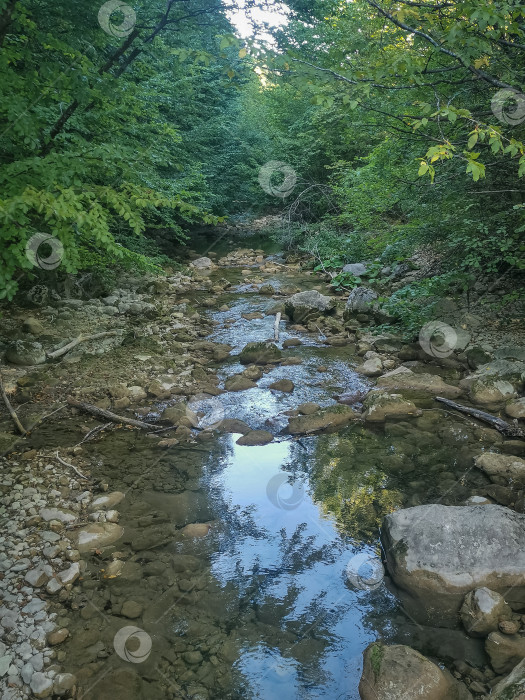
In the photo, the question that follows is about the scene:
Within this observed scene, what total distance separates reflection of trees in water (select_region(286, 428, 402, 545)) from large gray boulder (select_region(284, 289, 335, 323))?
4.79m

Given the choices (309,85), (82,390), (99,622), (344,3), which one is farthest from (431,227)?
(344,3)

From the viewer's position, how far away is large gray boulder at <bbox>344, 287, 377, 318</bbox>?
399 inches

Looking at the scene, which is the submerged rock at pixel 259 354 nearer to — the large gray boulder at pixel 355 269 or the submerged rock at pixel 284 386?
the submerged rock at pixel 284 386

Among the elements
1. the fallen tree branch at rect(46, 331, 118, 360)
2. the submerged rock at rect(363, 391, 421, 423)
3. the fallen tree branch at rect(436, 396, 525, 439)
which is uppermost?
the fallen tree branch at rect(436, 396, 525, 439)

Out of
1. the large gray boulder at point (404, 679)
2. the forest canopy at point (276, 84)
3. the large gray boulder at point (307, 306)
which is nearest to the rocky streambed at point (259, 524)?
the large gray boulder at point (404, 679)

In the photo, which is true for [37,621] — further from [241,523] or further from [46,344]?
[46,344]

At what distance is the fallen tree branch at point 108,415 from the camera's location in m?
5.79

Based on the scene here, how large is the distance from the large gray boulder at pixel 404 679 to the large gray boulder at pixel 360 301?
7.80 m

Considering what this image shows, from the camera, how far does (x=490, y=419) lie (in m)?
5.71

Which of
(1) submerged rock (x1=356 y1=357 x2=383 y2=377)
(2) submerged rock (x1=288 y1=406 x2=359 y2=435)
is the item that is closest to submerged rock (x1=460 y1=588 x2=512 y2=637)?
(2) submerged rock (x1=288 y1=406 x2=359 y2=435)

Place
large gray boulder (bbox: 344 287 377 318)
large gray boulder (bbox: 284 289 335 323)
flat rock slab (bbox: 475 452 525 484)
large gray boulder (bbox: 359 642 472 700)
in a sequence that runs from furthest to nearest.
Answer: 1. large gray boulder (bbox: 284 289 335 323)
2. large gray boulder (bbox: 344 287 377 318)
3. flat rock slab (bbox: 475 452 525 484)
4. large gray boulder (bbox: 359 642 472 700)

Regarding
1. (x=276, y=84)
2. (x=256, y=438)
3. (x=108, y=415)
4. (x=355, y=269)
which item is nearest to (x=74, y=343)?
(x=108, y=415)

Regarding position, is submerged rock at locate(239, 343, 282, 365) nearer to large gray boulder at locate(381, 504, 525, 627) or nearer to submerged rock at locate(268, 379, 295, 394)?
submerged rock at locate(268, 379, 295, 394)

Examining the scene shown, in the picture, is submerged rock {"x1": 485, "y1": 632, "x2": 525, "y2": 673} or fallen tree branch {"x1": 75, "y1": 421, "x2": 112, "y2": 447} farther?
fallen tree branch {"x1": 75, "y1": 421, "x2": 112, "y2": 447}
